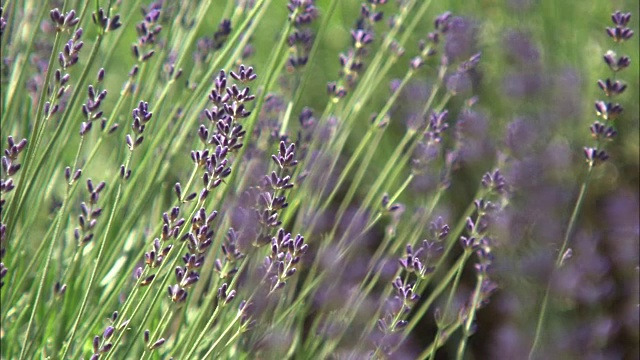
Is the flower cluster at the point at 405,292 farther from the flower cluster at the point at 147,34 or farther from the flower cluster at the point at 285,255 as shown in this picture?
the flower cluster at the point at 147,34

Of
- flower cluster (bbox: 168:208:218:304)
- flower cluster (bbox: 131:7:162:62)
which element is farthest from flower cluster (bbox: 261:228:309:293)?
flower cluster (bbox: 131:7:162:62)

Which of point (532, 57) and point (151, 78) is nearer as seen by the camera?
point (151, 78)

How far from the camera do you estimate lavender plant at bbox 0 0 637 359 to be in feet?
5.25

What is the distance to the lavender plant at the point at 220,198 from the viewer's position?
1602 mm

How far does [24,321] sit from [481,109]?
1863 millimetres

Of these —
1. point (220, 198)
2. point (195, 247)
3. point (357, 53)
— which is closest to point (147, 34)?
point (220, 198)

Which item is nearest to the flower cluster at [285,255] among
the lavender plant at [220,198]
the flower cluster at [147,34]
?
the lavender plant at [220,198]

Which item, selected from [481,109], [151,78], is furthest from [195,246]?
[481,109]

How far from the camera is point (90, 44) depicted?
3.81 metres

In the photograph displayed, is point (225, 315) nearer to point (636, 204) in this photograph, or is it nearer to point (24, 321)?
point (24, 321)

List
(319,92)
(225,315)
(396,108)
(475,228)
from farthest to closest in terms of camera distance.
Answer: (319,92)
(396,108)
(225,315)
(475,228)

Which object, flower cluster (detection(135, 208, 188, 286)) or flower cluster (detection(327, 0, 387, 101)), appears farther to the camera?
flower cluster (detection(327, 0, 387, 101))

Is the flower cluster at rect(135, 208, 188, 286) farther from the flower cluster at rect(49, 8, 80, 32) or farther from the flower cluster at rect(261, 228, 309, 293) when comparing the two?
the flower cluster at rect(49, 8, 80, 32)

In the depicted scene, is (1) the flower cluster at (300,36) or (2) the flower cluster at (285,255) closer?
A: (2) the flower cluster at (285,255)
